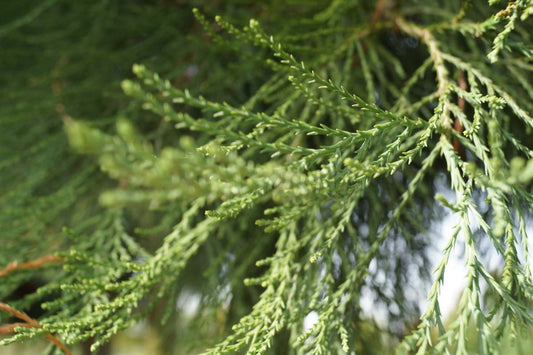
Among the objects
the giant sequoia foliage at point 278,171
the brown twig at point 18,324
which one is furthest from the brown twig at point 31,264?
the brown twig at point 18,324

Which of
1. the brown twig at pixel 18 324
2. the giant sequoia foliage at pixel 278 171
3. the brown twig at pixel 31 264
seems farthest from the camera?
the brown twig at pixel 31 264

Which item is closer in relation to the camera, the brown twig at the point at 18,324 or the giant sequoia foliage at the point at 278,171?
the giant sequoia foliage at the point at 278,171

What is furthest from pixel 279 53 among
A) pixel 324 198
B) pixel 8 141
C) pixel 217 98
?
pixel 8 141

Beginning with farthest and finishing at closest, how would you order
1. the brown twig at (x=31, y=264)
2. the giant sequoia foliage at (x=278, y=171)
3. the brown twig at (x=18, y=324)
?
1. the brown twig at (x=31, y=264)
2. the brown twig at (x=18, y=324)
3. the giant sequoia foliage at (x=278, y=171)

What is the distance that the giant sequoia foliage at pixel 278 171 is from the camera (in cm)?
61

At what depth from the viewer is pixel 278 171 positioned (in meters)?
0.52

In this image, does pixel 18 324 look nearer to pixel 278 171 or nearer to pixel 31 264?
pixel 31 264

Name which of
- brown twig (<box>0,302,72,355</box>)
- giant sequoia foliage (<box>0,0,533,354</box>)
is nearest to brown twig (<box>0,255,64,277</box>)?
giant sequoia foliage (<box>0,0,533,354</box>)

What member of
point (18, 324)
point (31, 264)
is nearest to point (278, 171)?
point (18, 324)

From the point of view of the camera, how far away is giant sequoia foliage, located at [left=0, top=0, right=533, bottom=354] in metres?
0.61

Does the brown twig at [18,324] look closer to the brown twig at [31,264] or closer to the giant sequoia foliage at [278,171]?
the giant sequoia foliage at [278,171]

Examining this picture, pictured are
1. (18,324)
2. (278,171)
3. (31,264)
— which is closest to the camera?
(278,171)

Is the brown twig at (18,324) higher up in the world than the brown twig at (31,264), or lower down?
lower down

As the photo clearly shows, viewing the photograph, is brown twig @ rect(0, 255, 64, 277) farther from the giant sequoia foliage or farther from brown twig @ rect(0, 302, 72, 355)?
brown twig @ rect(0, 302, 72, 355)
